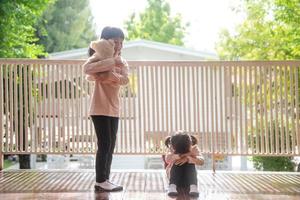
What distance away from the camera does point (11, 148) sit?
432 cm

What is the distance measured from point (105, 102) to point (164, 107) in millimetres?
1122

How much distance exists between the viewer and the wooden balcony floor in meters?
3.16

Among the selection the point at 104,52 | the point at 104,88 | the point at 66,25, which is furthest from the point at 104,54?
the point at 66,25

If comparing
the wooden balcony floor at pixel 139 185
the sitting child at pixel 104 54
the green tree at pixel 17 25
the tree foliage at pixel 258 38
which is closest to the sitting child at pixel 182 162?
the wooden balcony floor at pixel 139 185

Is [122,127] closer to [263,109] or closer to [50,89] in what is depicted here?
[50,89]

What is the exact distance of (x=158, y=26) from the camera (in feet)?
71.1

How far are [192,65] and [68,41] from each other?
13092mm

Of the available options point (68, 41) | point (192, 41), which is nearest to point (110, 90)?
point (68, 41)

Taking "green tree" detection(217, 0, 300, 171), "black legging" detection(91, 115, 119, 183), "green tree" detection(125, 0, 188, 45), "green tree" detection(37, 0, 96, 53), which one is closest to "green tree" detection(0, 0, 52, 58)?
"black legging" detection(91, 115, 119, 183)

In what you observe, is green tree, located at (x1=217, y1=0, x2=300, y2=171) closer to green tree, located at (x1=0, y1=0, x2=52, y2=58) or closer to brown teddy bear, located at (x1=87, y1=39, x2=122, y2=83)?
brown teddy bear, located at (x1=87, y1=39, x2=122, y2=83)

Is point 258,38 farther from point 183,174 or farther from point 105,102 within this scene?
point 105,102

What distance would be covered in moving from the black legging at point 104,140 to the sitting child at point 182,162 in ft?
1.56

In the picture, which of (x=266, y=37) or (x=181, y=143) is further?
(x=266, y=37)

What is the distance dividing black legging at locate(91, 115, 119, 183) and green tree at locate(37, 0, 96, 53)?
1268cm
